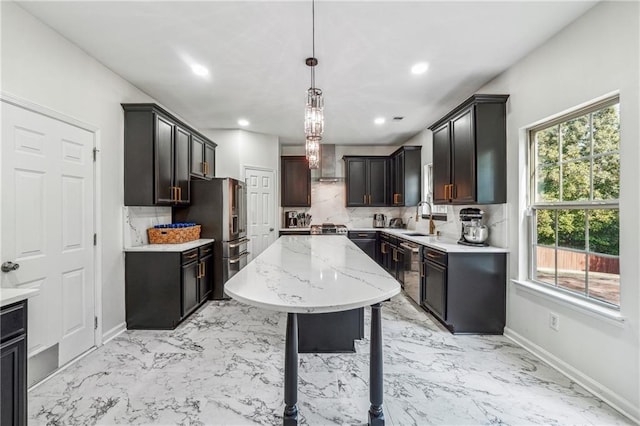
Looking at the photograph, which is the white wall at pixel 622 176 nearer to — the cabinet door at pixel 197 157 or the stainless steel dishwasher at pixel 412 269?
the stainless steel dishwasher at pixel 412 269

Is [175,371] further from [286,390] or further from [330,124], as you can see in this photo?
[330,124]

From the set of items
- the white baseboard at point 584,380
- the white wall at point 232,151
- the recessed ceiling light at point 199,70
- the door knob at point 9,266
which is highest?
the recessed ceiling light at point 199,70

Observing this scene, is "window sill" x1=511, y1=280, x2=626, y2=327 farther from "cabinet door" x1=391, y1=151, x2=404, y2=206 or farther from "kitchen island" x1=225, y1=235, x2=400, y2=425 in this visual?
"cabinet door" x1=391, y1=151, x2=404, y2=206


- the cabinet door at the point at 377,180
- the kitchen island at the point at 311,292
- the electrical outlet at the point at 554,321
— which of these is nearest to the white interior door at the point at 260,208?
the cabinet door at the point at 377,180

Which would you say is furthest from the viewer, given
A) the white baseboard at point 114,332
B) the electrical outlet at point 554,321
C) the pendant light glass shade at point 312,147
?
the white baseboard at point 114,332

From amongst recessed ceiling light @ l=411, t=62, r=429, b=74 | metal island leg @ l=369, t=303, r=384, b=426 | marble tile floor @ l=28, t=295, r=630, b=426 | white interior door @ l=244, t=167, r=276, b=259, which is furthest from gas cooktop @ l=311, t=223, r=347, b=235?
metal island leg @ l=369, t=303, r=384, b=426

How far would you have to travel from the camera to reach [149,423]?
5.75 feet

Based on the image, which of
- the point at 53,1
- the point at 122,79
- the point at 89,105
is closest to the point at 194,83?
the point at 122,79

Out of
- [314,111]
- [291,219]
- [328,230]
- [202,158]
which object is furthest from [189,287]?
[291,219]

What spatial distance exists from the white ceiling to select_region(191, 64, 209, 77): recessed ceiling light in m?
0.06

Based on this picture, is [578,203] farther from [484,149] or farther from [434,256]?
[434,256]

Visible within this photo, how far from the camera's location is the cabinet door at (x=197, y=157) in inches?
165

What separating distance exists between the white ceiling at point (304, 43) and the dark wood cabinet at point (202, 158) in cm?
64

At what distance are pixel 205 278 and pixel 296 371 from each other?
286 cm
